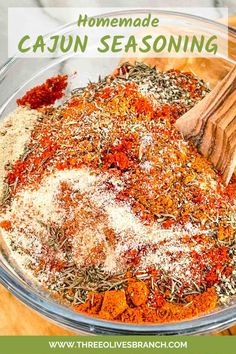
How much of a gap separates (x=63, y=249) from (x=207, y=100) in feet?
1.02

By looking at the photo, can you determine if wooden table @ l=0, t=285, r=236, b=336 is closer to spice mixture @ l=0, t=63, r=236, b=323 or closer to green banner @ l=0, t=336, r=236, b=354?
green banner @ l=0, t=336, r=236, b=354

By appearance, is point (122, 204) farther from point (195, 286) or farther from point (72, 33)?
point (72, 33)

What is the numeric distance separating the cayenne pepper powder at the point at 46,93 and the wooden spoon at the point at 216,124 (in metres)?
0.27

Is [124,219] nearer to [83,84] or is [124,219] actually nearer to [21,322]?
[21,322]

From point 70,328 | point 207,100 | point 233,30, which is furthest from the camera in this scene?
point 233,30

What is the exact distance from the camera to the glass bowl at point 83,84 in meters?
0.93

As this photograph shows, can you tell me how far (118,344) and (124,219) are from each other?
18cm

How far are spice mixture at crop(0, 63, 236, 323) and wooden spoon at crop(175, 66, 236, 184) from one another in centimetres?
2

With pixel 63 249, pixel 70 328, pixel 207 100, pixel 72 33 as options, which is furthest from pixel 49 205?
pixel 72 33

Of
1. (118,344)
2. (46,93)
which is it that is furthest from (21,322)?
(46,93)

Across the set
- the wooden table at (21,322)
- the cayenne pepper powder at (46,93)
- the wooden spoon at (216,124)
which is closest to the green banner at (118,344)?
the wooden table at (21,322)

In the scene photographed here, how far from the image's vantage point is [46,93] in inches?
47.7

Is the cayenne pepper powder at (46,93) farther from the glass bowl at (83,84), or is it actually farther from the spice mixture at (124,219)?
the spice mixture at (124,219)

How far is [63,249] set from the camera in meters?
0.98
